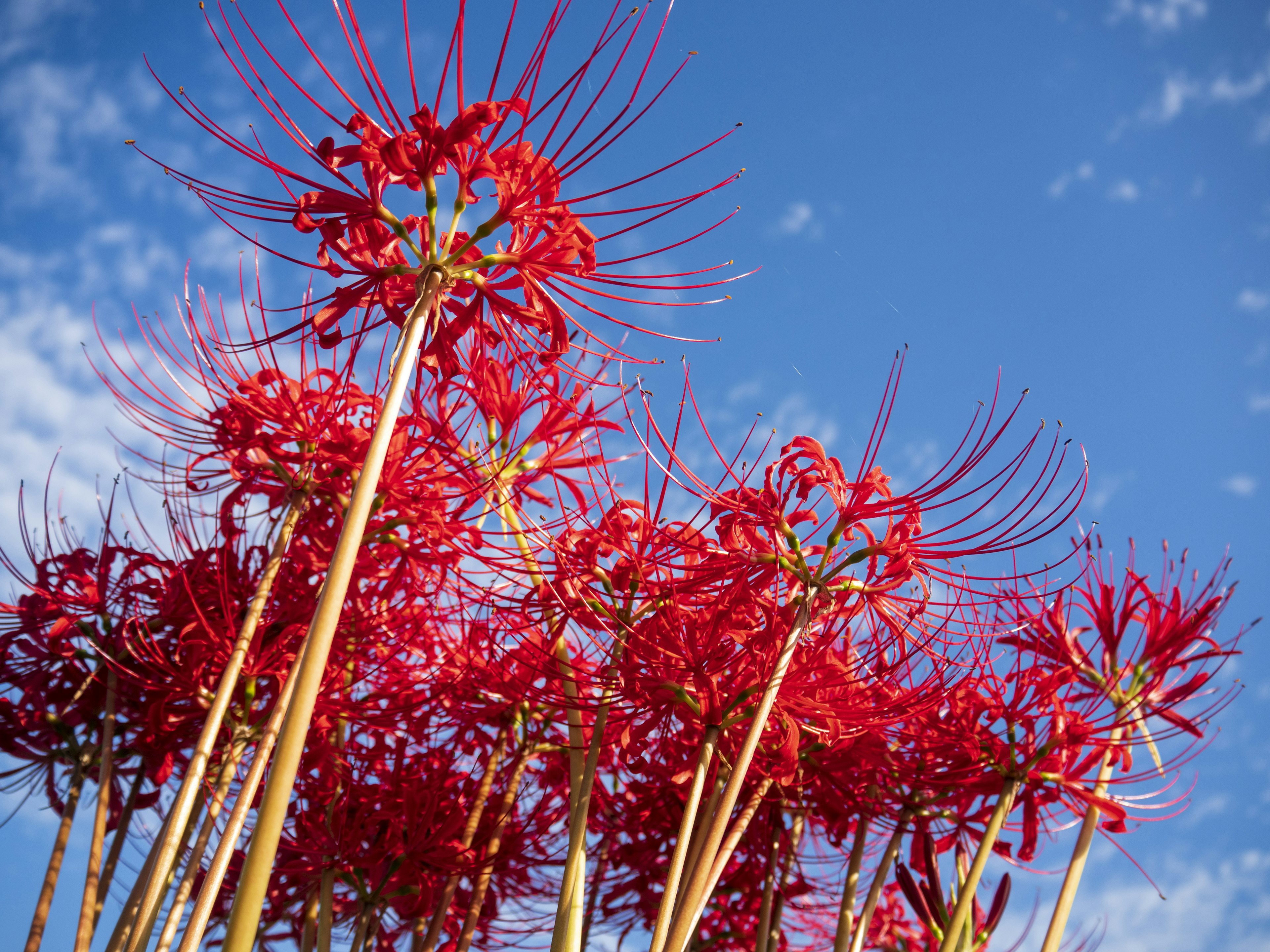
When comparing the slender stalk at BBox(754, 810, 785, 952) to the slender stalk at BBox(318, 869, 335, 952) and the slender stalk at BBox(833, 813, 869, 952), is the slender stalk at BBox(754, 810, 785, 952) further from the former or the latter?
the slender stalk at BBox(318, 869, 335, 952)

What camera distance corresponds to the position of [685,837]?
1.94m

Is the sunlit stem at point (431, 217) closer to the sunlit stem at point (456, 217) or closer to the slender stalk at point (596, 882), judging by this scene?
the sunlit stem at point (456, 217)

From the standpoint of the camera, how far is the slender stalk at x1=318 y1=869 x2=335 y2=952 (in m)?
2.63

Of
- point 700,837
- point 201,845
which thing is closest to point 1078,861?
point 700,837

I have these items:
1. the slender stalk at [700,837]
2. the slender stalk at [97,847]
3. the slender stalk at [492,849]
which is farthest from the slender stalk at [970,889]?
the slender stalk at [97,847]

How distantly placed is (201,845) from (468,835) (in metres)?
0.81

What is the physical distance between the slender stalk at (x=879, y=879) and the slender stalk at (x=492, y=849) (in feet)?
3.52

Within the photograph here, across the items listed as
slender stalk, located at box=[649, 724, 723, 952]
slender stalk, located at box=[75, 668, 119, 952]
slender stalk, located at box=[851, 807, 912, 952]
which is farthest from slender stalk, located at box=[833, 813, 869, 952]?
slender stalk, located at box=[75, 668, 119, 952]

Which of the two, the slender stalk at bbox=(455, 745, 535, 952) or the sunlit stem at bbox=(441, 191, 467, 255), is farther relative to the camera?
the slender stalk at bbox=(455, 745, 535, 952)

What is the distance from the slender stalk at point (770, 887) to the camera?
2.91 metres

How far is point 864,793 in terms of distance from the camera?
2891 mm

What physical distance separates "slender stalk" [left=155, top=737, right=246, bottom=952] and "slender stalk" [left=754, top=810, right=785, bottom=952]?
1.66 m

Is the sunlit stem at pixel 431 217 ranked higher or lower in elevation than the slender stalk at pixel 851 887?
higher

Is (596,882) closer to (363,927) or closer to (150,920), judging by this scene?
(363,927)
